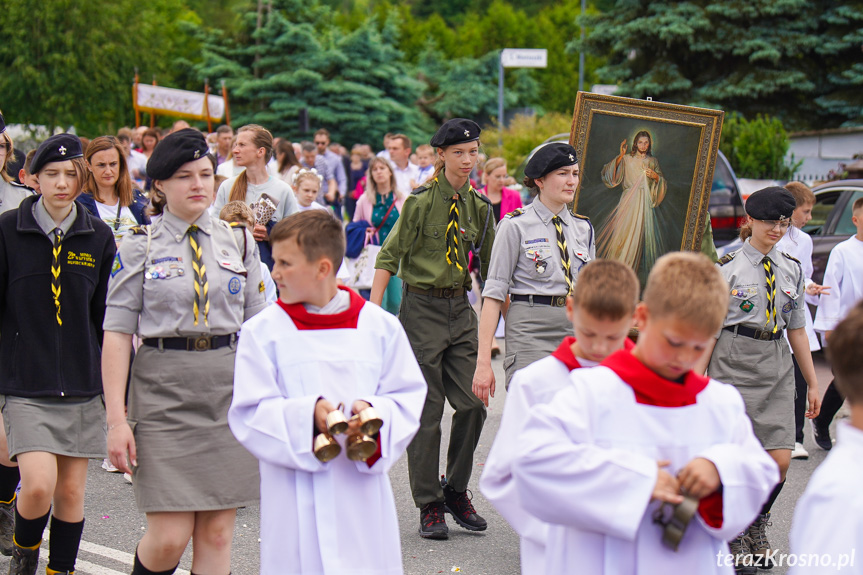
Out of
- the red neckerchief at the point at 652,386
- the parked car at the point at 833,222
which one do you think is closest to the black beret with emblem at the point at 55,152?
the red neckerchief at the point at 652,386

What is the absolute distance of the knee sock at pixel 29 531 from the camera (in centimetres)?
431

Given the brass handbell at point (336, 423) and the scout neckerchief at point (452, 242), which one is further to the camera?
the scout neckerchief at point (452, 242)

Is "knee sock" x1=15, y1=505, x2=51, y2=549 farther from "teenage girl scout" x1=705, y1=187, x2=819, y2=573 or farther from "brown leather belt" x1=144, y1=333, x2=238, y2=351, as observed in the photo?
"teenage girl scout" x1=705, y1=187, x2=819, y2=573

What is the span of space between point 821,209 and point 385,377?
8.54 m

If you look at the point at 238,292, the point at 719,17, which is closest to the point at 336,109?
the point at 719,17

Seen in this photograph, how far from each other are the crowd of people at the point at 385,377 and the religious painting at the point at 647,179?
87 cm

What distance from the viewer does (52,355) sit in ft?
14.1

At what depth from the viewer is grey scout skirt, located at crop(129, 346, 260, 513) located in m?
3.66

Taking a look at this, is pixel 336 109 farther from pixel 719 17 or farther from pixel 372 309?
pixel 372 309

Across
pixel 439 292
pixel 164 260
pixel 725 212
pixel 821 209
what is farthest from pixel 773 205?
pixel 725 212

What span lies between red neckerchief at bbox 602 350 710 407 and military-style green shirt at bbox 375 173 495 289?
9.57 ft

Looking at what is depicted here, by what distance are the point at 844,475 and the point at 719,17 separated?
25.2 m

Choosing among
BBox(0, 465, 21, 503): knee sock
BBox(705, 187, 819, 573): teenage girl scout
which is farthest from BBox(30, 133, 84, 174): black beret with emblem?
BBox(705, 187, 819, 573): teenage girl scout

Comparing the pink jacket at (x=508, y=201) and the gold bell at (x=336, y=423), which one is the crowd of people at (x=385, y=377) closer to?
the gold bell at (x=336, y=423)
